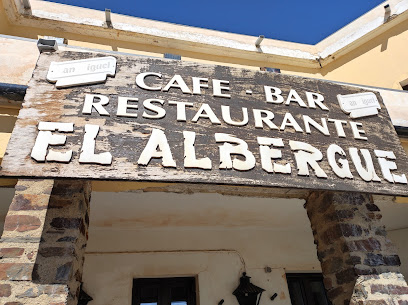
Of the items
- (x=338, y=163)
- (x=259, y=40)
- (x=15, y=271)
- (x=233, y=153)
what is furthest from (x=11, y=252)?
(x=259, y=40)

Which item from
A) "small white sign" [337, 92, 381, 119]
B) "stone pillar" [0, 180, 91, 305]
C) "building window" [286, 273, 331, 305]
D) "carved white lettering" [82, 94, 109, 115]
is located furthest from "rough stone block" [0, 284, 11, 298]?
"building window" [286, 273, 331, 305]

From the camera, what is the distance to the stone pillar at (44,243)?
5.51 feet

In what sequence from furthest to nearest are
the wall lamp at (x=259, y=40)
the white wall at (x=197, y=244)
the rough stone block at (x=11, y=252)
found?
the wall lamp at (x=259, y=40)
the white wall at (x=197, y=244)
the rough stone block at (x=11, y=252)

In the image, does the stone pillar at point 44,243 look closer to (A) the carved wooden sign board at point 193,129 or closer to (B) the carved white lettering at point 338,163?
(A) the carved wooden sign board at point 193,129

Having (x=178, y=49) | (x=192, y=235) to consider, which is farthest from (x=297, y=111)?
(x=178, y=49)

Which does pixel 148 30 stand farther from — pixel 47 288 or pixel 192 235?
pixel 47 288

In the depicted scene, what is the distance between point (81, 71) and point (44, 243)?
1.14 metres

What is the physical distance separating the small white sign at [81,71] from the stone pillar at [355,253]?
7.03 ft

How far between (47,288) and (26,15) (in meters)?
5.69

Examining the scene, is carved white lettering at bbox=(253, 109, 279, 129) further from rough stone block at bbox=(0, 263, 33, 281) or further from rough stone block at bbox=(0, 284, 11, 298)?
rough stone block at bbox=(0, 284, 11, 298)

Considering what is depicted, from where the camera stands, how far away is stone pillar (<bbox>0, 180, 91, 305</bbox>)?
1680 millimetres

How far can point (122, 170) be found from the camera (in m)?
1.68

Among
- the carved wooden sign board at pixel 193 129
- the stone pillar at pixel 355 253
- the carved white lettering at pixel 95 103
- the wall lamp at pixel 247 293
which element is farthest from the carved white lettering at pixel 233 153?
the wall lamp at pixel 247 293

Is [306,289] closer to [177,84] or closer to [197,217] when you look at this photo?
[197,217]
